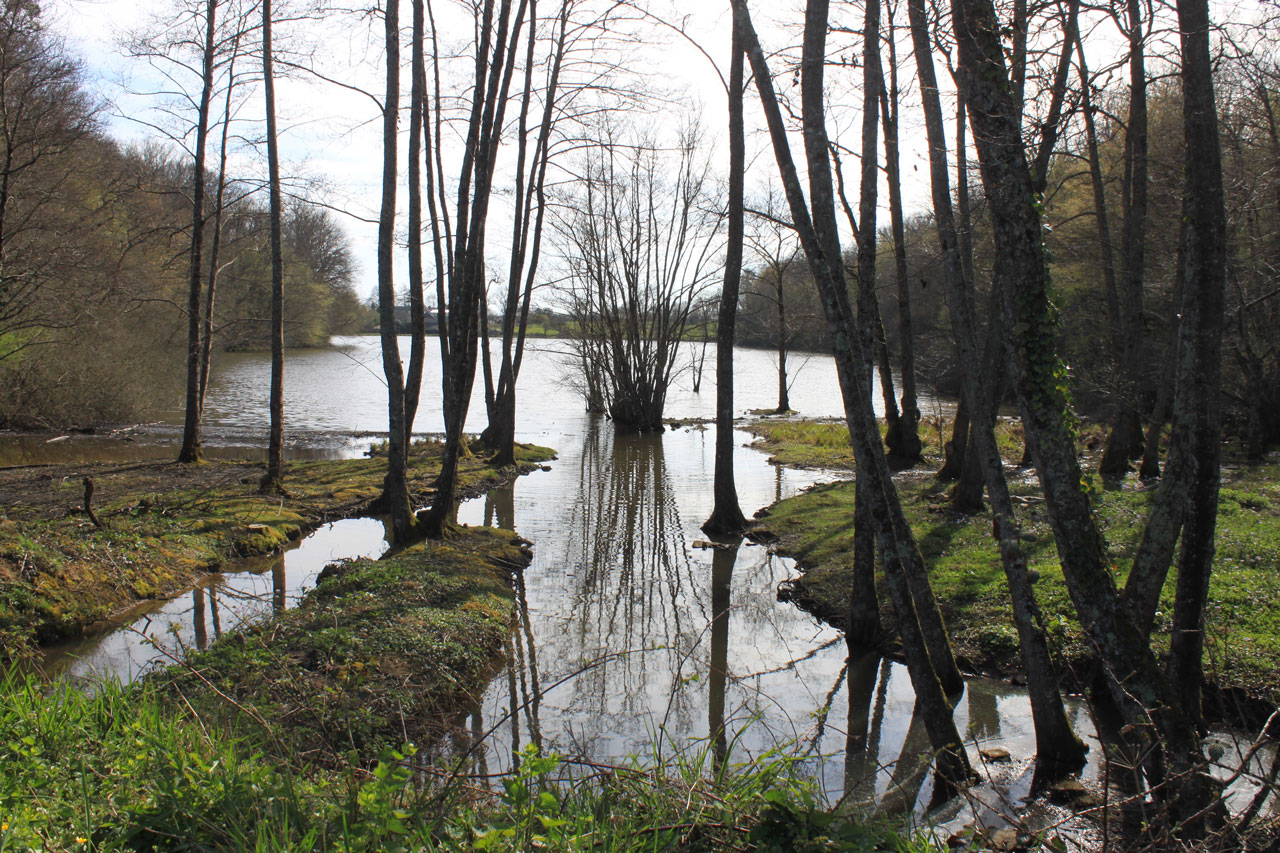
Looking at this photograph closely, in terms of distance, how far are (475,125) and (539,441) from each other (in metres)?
14.8

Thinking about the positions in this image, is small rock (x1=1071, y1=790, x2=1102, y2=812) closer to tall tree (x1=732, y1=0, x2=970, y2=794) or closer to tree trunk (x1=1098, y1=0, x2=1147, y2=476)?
tall tree (x1=732, y1=0, x2=970, y2=794)

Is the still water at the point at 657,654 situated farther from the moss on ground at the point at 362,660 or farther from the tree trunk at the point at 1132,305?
the tree trunk at the point at 1132,305

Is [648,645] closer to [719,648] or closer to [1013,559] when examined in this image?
[719,648]

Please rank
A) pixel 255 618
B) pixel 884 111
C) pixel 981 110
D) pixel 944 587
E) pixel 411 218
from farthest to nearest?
pixel 884 111
pixel 411 218
pixel 944 587
pixel 255 618
pixel 981 110

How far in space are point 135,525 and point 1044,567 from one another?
33.4ft

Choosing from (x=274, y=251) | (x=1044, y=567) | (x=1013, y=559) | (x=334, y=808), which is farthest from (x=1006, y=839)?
(x=274, y=251)

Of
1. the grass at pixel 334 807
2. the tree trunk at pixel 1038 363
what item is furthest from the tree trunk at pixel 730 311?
the grass at pixel 334 807

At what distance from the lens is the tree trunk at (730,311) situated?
10742mm

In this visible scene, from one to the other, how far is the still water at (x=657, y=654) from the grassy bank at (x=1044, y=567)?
49cm

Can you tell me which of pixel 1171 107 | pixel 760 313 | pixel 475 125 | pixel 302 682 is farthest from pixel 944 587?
pixel 760 313

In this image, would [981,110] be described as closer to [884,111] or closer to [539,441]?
[884,111]

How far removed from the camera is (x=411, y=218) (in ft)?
37.0

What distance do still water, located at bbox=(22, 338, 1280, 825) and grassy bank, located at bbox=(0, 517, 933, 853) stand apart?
0.33 meters

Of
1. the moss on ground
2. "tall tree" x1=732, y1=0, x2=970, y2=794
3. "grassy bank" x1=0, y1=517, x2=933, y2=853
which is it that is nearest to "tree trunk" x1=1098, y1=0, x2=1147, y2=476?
"tall tree" x1=732, y1=0, x2=970, y2=794
